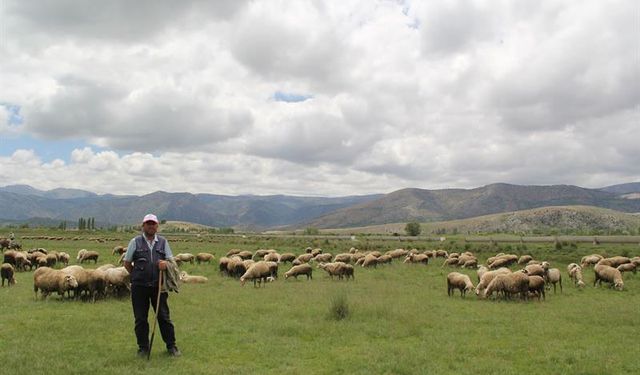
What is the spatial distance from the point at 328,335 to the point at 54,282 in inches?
472

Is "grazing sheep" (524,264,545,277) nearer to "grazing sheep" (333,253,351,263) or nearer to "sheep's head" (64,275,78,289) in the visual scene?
"grazing sheep" (333,253,351,263)

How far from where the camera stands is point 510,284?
21.0 m

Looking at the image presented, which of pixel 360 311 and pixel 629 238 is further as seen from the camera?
pixel 629 238

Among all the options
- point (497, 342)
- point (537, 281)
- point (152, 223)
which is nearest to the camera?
point (152, 223)

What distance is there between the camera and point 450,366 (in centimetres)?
1050

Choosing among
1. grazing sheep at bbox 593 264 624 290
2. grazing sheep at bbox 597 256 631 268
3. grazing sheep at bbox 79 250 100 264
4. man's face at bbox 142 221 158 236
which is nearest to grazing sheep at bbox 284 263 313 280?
grazing sheep at bbox 593 264 624 290

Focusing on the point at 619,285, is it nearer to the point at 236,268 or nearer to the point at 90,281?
the point at 236,268

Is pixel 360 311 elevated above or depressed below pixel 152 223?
below

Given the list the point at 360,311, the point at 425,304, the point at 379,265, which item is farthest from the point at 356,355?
the point at 379,265

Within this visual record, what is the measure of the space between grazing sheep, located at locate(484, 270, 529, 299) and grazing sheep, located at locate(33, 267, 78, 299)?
57.1 feet

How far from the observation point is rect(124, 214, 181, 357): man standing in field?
10.3 m

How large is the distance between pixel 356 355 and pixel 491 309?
362 inches

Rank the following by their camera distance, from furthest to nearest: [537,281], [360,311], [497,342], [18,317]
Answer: [537,281], [360,311], [18,317], [497,342]

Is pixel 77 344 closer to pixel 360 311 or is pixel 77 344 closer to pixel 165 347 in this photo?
pixel 165 347
